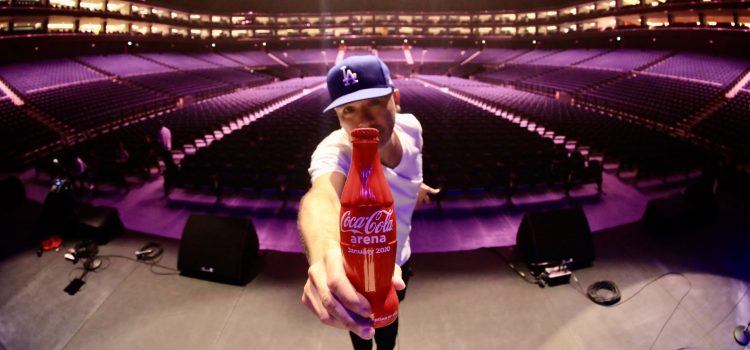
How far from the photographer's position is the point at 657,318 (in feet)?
10.2

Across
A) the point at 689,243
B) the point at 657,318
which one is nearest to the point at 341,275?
the point at 657,318

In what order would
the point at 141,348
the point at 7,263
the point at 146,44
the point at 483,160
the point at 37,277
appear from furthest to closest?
the point at 146,44 → the point at 483,160 → the point at 7,263 → the point at 37,277 → the point at 141,348

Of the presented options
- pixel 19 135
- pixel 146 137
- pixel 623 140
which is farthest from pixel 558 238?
pixel 19 135

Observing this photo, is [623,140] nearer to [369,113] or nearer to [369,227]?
[369,113]

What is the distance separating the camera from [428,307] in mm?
3238

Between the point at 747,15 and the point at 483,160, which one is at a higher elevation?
the point at 747,15

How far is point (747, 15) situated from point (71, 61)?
153ft

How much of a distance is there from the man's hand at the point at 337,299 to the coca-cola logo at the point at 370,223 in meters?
0.13

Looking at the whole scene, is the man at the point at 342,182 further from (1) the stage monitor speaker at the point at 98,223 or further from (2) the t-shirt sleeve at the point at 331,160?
(1) the stage monitor speaker at the point at 98,223

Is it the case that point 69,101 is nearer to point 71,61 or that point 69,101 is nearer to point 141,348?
point 71,61

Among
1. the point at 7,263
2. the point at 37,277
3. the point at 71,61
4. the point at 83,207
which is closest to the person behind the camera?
the point at 37,277

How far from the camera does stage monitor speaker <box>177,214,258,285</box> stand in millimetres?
3607

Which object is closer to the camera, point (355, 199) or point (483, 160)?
point (355, 199)

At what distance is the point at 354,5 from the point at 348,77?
50803mm
